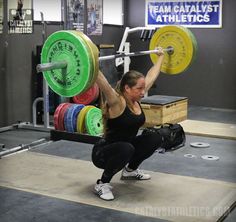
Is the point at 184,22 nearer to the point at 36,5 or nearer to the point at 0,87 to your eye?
the point at 36,5

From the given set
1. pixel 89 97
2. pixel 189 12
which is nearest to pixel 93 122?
pixel 89 97

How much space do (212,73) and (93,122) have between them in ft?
9.24

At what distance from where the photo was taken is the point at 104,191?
287 cm

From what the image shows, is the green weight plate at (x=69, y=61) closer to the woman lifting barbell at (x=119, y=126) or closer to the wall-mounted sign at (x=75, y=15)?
the woman lifting barbell at (x=119, y=126)

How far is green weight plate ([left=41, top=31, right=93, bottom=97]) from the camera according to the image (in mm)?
2447

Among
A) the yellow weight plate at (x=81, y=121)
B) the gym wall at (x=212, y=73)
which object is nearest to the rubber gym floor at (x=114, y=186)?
the yellow weight plate at (x=81, y=121)

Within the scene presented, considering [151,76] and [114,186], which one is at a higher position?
[151,76]

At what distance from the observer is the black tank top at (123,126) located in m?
2.79

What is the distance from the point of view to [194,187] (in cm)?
308

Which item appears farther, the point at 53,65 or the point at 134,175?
the point at 134,175

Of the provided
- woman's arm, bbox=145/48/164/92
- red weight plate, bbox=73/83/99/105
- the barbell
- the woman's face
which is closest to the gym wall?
red weight plate, bbox=73/83/99/105

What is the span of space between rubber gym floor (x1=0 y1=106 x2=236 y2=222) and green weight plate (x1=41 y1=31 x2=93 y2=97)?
728 mm

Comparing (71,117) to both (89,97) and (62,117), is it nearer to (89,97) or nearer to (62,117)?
(62,117)

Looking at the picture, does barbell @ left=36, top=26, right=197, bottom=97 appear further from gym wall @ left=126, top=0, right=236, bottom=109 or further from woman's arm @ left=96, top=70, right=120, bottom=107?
gym wall @ left=126, top=0, right=236, bottom=109
